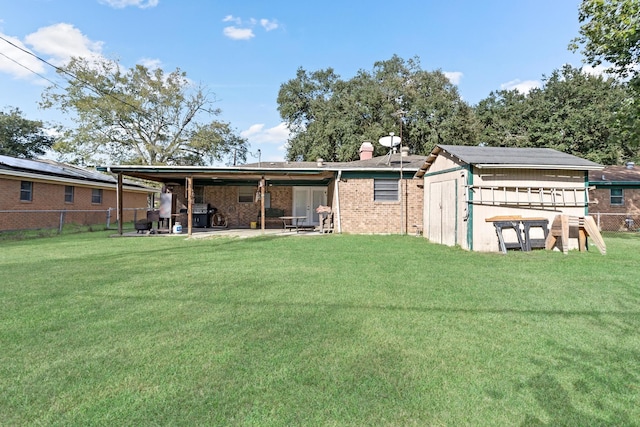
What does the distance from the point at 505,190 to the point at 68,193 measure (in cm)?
1887

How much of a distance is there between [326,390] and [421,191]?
39.4ft

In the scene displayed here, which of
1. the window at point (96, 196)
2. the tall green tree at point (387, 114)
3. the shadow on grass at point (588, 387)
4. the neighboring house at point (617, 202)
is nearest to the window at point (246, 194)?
the window at point (96, 196)

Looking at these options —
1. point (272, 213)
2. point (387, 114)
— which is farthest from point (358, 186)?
point (387, 114)

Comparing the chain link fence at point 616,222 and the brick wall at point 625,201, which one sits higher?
the brick wall at point 625,201

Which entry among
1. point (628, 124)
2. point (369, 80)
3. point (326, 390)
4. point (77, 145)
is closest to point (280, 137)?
point (369, 80)

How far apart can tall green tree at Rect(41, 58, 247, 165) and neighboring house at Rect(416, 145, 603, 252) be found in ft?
81.0

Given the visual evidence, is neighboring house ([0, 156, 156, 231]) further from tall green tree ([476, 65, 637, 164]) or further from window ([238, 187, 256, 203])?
tall green tree ([476, 65, 637, 164])

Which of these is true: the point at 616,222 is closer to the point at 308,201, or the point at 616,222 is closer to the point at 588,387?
the point at 308,201

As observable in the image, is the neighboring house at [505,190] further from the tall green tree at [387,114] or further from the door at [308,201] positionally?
the tall green tree at [387,114]

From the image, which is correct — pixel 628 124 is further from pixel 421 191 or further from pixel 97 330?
pixel 97 330

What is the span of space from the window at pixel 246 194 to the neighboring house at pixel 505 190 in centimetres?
998

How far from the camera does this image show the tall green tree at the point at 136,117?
1064 inches

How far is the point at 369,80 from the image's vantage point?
29906 mm

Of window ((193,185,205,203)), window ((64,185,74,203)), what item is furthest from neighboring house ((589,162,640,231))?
window ((64,185,74,203))
